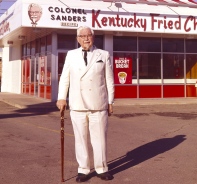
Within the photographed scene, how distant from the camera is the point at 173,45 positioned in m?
21.9

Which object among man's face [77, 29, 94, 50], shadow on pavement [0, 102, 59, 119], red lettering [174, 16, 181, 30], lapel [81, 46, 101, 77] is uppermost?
Answer: red lettering [174, 16, 181, 30]

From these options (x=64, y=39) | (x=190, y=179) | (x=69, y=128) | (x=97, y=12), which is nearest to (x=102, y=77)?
(x=190, y=179)

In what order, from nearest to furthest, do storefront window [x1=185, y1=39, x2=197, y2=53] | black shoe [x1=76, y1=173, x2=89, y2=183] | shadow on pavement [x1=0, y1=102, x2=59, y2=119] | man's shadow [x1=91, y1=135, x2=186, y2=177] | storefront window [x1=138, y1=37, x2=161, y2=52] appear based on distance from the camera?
black shoe [x1=76, y1=173, x2=89, y2=183] → man's shadow [x1=91, y1=135, x2=186, y2=177] → shadow on pavement [x1=0, y1=102, x2=59, y2=119] → storefront window [x1=138, y1=37, x2=161, y2=52] → storefront window [x1=185, y1=39, x2=197, y2=53]

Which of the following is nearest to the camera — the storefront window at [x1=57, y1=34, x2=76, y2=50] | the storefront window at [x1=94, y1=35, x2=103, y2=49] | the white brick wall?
the storefront window at [x1=57, y1=34, x2=76, y2=50]

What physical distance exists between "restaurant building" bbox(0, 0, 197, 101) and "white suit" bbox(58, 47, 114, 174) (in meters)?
12.7

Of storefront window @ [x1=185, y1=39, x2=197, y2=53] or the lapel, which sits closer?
the lapel

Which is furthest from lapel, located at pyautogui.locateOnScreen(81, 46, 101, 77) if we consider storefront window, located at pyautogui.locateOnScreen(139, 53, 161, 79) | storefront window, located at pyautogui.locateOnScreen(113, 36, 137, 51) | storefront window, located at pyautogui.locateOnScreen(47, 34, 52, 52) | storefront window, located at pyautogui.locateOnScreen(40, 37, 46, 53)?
storefront window, located at pyautogui.locateOnScreen(40, 37, 46, 53)

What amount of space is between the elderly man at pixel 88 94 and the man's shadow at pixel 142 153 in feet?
1.67

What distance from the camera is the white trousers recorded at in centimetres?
572

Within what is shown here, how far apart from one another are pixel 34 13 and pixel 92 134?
13.1 m

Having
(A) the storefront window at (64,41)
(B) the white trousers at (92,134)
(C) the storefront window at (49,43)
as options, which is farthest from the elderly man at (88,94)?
(C) the storefront window at (49,43)

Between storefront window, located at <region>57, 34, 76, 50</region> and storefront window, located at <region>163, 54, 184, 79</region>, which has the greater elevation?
storefront window, located at <region>57, 34, 76, 50</region>

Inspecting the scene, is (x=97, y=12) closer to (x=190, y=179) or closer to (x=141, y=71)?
(x=141, y=71)

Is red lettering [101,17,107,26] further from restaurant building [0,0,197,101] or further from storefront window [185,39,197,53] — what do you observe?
storefront window [185,39,197,53]
